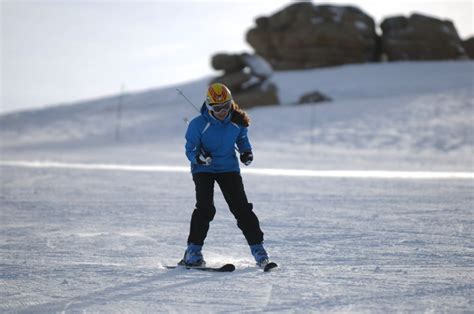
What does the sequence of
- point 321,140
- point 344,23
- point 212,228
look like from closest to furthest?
1. point 212,228
2. point 321,140
3. point 344,23

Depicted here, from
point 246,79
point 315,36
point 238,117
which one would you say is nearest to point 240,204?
point 238,117

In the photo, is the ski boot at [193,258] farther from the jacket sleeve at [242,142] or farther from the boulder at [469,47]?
the boulder at [469,47]

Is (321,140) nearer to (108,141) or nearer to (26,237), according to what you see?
(108,141)

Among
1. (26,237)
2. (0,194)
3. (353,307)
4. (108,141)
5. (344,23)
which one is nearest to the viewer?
(353,307)

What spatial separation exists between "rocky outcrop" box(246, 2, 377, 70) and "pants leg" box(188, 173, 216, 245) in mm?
40441

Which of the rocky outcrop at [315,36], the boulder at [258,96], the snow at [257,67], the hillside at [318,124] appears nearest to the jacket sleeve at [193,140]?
the hillside at [318,124]

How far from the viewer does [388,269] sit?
4.80 meters

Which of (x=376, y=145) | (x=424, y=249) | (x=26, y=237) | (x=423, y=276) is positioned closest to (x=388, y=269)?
(x=423, y=276)

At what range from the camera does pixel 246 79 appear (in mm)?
35469

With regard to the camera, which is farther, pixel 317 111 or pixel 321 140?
pixel 317 111

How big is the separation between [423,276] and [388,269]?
0.35 meters

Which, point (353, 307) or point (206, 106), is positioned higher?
point (206, 106)

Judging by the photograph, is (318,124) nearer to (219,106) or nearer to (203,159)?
(219,106)

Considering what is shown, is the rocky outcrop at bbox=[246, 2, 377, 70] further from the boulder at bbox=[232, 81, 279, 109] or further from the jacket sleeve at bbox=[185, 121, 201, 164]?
the jacket sleeve at bbox=[185, 121, 201, 164]
